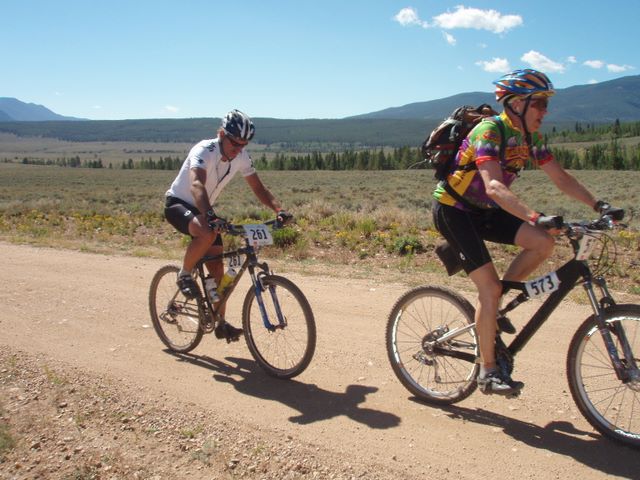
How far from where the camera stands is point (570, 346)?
3.78 meters

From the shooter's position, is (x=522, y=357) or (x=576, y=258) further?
(x=522, y=357)

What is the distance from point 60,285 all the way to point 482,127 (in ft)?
22.7

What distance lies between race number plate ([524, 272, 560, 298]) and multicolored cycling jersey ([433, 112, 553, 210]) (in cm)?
62

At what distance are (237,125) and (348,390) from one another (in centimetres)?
248

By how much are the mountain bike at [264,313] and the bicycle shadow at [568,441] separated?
137 centimetres

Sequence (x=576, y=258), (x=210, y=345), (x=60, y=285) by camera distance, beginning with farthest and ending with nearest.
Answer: (x=60, y=285), (x=210, y=345), (x=576, y=258)

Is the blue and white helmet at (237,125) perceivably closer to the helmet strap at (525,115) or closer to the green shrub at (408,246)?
the helmet strap at (525,115)

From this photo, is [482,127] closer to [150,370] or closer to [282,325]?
[282,325]

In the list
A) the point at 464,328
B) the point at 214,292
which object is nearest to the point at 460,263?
the point at 464,328

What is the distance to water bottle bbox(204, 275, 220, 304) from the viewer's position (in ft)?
17.3

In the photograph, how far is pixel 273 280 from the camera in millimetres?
4910

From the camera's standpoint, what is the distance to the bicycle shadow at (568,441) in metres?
3.45

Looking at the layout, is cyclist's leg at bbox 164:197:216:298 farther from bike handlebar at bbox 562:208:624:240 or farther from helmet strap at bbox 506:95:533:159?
bike handlebar at bbox 562:208:624:240

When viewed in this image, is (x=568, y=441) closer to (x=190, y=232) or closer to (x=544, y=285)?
(x=544, y=285)
